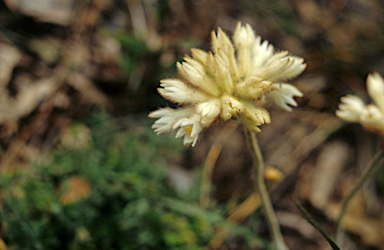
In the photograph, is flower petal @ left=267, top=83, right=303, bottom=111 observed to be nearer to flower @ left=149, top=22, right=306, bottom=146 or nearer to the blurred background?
flower @ left=149, top=22, right=306, bottom=146

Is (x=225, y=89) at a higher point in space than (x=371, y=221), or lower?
higher

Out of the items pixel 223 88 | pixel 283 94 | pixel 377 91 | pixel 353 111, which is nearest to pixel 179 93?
pixel 223 88

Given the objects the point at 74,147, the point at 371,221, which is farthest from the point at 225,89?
the point at 371,221

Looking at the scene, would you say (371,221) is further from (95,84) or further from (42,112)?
(42,112)

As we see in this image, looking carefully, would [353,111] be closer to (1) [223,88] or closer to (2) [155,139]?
(1) [223,88]

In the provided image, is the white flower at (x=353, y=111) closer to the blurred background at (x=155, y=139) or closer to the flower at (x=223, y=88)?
the flower at (x=223, y=88)

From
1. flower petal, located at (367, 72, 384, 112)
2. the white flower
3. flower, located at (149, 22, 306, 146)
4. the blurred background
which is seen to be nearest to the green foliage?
the blurred background

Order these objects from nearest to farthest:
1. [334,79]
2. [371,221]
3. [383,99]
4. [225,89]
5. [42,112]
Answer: [225,89] < [383,99] < [371,221] < [42,112] < [334,79]
